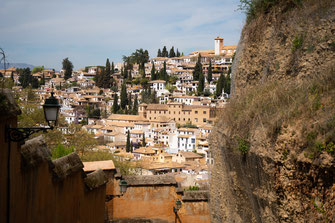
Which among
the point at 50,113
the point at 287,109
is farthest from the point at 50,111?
the point at 287,109

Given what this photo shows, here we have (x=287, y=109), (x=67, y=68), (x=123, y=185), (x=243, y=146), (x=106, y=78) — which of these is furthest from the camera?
(x=67, y=68)

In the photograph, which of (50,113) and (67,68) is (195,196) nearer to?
(50,113)

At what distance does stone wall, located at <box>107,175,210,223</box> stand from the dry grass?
2494 mm

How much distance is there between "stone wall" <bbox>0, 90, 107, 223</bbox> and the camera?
2.96 m

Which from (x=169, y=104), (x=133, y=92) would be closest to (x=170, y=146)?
(x=169, y=104)

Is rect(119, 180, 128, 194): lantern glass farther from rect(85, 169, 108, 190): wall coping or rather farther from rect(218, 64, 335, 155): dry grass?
rect(218, 64, 335, 155): dry grass

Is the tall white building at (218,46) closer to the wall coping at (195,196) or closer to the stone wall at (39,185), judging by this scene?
the wall coping at (195,196)

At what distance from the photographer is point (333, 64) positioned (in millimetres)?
4086

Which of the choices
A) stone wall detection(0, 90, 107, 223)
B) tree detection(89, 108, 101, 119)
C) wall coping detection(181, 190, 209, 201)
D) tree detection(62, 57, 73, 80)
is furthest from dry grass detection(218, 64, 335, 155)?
tree detection(62, 57, 73, 80)

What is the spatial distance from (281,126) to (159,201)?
13.6 feet

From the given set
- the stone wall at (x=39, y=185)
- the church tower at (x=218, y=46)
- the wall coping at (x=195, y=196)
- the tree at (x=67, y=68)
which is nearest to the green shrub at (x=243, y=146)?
the stone wall at (x=39, y=185)

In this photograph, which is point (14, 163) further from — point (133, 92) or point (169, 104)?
point (133, 92)

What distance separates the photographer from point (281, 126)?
147 inches

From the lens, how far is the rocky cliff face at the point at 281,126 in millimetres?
3250
